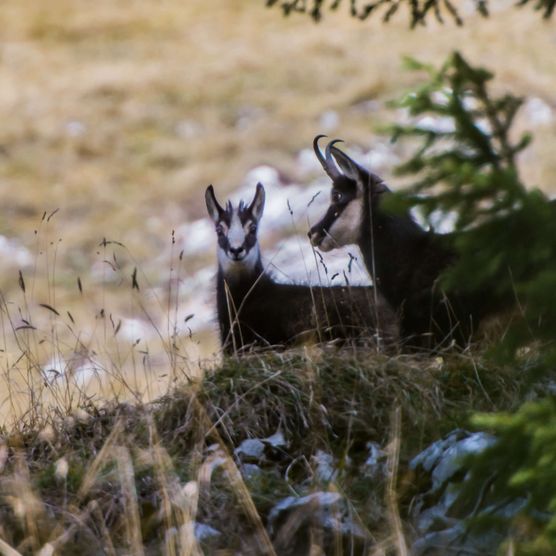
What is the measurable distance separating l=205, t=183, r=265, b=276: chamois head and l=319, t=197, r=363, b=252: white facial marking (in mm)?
570

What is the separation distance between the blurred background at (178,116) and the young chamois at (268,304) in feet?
24.1

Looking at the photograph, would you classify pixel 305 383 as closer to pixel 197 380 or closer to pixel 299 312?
pixel 197 380

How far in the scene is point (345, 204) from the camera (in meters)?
9.25

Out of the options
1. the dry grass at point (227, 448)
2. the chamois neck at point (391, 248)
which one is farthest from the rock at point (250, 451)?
the chamois neck at point (391, 248)

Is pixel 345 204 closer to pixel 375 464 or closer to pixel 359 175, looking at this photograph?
pixel 359 175

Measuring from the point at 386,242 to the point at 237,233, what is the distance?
1.07 metres

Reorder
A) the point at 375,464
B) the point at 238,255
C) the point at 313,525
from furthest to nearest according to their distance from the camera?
the point at 238,255 → the point at 375,464 → the point at 313,525

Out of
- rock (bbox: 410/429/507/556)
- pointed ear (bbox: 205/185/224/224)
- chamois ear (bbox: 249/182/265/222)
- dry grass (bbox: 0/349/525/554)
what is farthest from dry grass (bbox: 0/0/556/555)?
chamois ear (bbox: 249/182/265/222)

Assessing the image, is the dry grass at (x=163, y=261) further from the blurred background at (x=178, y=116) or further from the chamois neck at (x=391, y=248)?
the chamois neck at (x=391, y=248)

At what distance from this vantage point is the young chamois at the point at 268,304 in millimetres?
8320

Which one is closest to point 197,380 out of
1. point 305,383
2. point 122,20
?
point 305,383

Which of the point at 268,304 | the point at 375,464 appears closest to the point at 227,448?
the point at 375,464

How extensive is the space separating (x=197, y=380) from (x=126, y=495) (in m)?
1.21

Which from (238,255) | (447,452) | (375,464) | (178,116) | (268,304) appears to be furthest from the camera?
(178,116)
